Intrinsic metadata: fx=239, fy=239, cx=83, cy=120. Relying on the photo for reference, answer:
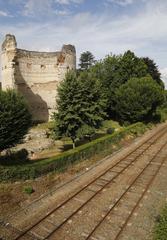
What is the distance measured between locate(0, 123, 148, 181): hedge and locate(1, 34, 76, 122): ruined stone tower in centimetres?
1588

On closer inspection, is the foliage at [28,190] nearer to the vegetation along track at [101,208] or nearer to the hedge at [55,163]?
the hedge at [55,163]

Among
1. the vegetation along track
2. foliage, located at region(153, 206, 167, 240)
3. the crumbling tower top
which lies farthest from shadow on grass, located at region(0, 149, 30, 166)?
the crumbling tower top

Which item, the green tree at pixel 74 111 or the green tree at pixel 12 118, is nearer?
the green tree at pixel 12 118

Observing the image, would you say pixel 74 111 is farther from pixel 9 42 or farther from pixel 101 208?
pixel 9 42

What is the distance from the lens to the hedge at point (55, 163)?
1656 cm

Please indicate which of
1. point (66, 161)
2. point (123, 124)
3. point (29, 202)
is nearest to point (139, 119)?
point (123, 124)

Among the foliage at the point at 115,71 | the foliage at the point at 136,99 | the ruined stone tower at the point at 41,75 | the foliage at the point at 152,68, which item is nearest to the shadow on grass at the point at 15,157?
the ruined stone tower at the point at 41,75

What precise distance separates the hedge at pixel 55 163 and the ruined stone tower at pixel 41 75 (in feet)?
52.1

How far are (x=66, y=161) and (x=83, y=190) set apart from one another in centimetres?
476

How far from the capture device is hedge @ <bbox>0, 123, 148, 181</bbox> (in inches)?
652

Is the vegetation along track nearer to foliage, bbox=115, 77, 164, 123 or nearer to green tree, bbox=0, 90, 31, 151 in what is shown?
green tree, bbox=0, 90, 31, 151

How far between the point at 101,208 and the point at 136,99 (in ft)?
93.0

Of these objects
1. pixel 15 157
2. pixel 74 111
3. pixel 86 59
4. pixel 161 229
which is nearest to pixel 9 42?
pixel 74 111

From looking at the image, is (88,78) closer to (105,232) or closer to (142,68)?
(105,232)
